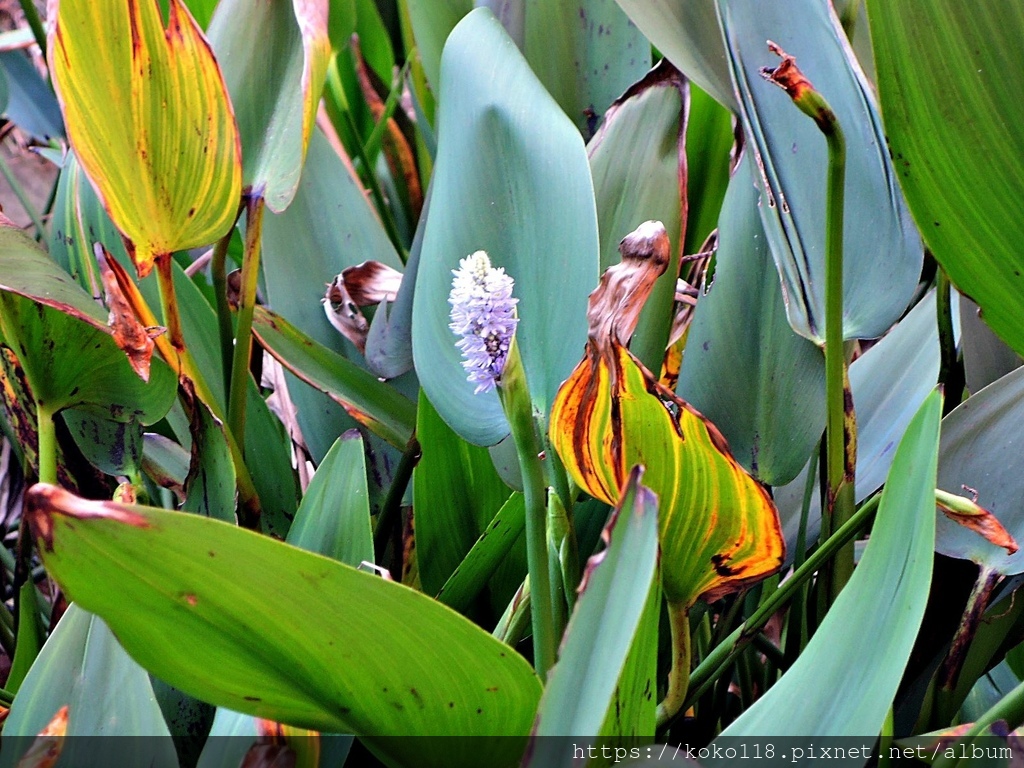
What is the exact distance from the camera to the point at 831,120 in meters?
0.32

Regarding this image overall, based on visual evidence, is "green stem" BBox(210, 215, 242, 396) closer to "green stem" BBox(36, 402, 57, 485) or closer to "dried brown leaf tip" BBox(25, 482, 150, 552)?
"green stem" BBox(36, 402, 57, 485)

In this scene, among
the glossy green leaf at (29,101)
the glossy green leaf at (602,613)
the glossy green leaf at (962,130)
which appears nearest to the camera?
the glossy green leaf at (602,613)

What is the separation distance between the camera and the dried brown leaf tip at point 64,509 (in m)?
0.22

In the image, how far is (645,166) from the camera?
1.44ft

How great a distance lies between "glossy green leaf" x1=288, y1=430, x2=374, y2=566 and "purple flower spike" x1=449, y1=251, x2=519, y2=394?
10 cm

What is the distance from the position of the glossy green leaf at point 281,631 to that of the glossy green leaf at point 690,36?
0.27 m

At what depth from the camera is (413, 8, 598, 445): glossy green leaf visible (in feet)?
1.23

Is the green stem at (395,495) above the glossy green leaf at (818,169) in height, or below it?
below

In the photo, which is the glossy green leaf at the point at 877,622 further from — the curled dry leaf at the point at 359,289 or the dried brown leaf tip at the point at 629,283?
the curled dry leaf at the point at 359,289

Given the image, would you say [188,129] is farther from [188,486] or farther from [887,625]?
[887,625]

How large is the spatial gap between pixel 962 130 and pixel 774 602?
180mm

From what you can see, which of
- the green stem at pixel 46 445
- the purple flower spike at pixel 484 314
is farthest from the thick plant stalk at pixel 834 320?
the green stem at pixel 46 445

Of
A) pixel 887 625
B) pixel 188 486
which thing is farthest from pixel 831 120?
pixel 188 486

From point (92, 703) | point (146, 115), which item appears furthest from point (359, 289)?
point (92, 703)
